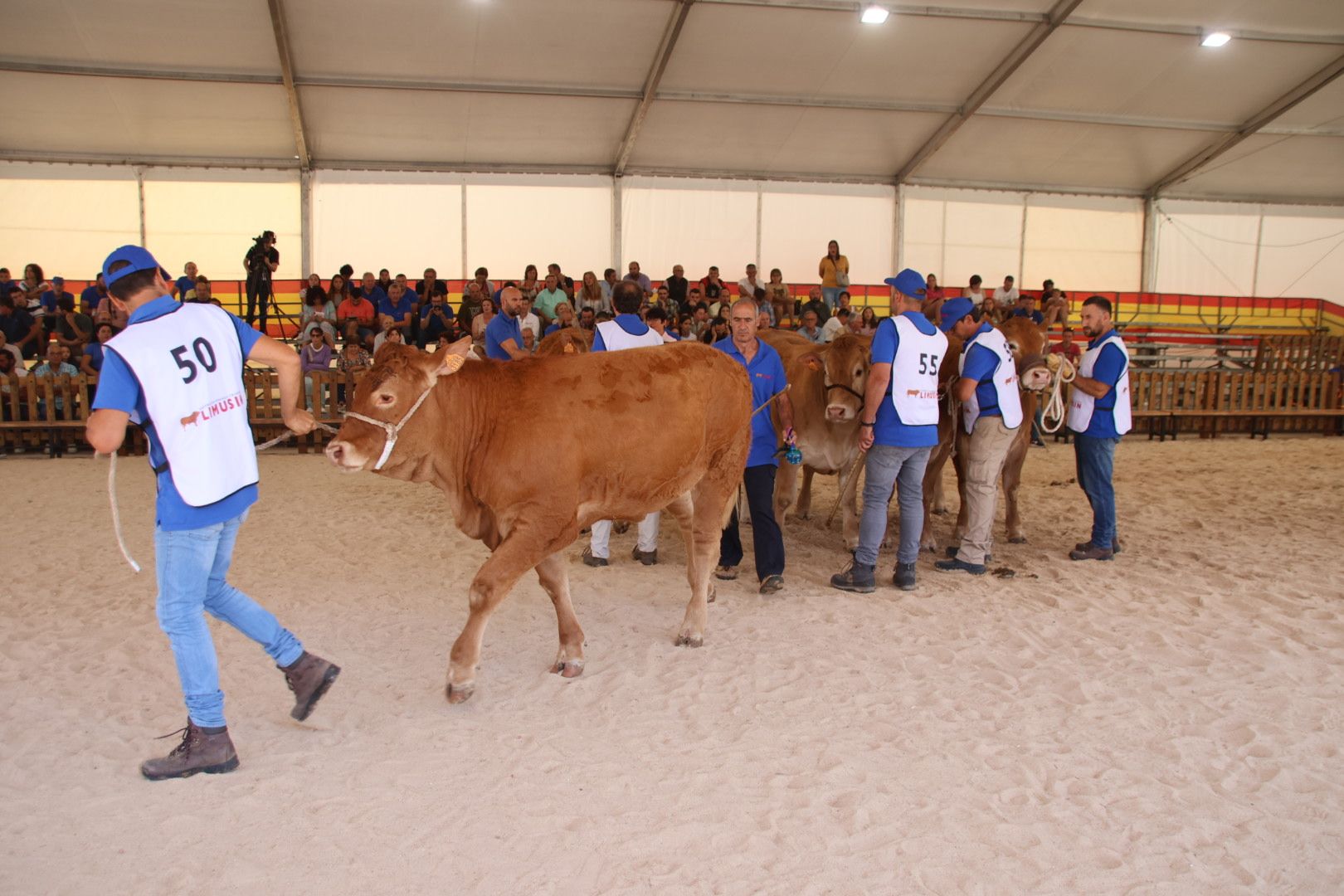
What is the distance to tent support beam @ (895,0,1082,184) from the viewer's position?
14.7 m

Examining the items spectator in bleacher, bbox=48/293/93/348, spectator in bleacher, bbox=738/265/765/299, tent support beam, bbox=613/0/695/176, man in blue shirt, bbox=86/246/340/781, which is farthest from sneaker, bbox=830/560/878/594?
spectator in bleacher, bbox=48/293/93/348

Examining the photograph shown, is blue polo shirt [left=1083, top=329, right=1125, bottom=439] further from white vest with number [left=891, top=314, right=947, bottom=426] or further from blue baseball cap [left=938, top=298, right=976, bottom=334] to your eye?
white vest with number [left=891, top=314, right=947, bottom=426]

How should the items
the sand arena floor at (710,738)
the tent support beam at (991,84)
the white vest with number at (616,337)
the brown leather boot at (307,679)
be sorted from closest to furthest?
the sand arena floor at (710,738), the brown leather boot at (307,679), the white vest with number at (616,337), the tent support beam at (991,84)

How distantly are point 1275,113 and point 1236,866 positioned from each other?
1906 centimetres

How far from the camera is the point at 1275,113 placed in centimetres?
1791

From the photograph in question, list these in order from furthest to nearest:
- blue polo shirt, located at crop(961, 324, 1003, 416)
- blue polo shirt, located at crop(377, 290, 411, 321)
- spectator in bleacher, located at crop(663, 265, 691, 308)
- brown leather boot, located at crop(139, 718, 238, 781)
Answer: spectator in bleacher, located at crop(663, 265, 691, 308), blue polo shirt, located at crop(377, 290, 411, 321), blue polo shirt, located at crop(961, 324, 1003, 416), brown leather boot, located at crop(139, 718, 238, 781)

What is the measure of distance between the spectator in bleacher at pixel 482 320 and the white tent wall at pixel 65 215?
784 centimetres

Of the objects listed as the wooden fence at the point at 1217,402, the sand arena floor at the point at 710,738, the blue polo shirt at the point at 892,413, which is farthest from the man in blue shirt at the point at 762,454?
the wooden fence at the point at 1217,402

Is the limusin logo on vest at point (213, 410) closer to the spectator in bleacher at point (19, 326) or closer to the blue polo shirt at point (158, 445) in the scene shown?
the blue polo shirt at point (158, 445)

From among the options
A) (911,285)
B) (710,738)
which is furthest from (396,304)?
(710,738)

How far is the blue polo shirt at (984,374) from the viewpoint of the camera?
697 centimetres

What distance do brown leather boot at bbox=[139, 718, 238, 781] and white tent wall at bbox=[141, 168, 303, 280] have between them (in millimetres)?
16193

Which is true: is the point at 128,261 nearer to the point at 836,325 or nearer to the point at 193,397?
the point at 193,397

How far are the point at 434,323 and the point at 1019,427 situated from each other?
10019 millimetres
